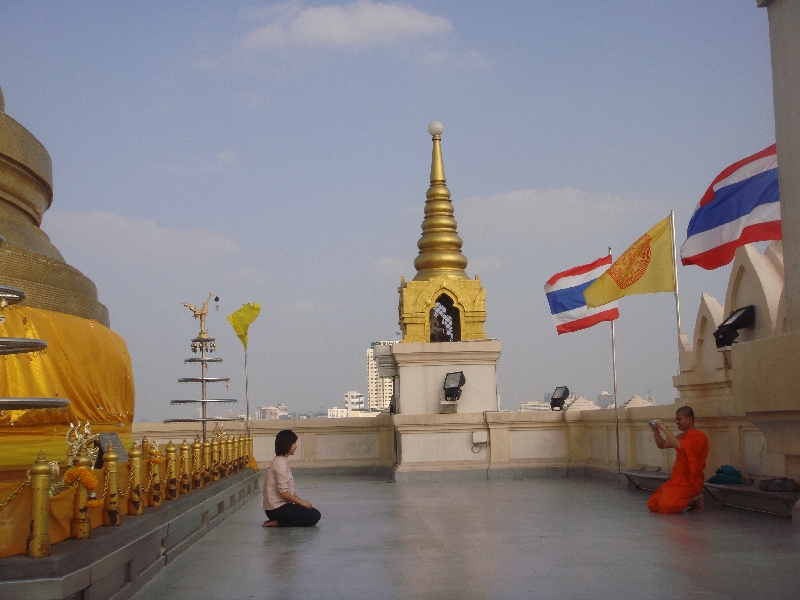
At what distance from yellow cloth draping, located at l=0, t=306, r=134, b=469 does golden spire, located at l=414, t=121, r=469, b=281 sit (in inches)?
485

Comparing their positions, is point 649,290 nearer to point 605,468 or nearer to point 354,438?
point 605,468

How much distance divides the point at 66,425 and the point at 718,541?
6.68 meters

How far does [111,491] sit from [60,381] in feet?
15.2

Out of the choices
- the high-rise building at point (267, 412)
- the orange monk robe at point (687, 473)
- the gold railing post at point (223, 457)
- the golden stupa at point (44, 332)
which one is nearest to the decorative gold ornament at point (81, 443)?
the golden stupa at point (44, 332)

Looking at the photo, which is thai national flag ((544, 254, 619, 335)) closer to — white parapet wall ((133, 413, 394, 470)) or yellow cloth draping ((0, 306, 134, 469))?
white parapet wall ((133, 413, 394, 470))

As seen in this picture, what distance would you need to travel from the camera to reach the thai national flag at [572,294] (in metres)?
18.5

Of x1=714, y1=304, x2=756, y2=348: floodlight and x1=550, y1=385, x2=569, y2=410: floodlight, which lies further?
x1=550, y1=385, x2=569, y2=410: floodlight

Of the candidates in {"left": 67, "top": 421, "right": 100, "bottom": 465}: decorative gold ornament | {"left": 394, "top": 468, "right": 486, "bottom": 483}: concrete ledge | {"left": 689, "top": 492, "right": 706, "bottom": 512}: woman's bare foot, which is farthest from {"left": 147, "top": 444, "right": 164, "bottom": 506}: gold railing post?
{"left": 394, "top": 468, "right": 486, "bottom": 483}: concrete ledge

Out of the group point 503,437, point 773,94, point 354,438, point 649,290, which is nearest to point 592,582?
point 773,94

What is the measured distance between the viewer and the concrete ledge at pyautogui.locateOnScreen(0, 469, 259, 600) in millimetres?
4883

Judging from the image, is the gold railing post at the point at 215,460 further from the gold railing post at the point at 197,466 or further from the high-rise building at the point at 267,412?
the high-rise building at the point at 267,412

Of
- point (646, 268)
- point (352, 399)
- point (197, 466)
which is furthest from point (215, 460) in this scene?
point (352, 399)

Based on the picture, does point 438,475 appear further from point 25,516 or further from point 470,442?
point 25,516

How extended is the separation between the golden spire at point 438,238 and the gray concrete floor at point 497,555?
1237 centimetres
